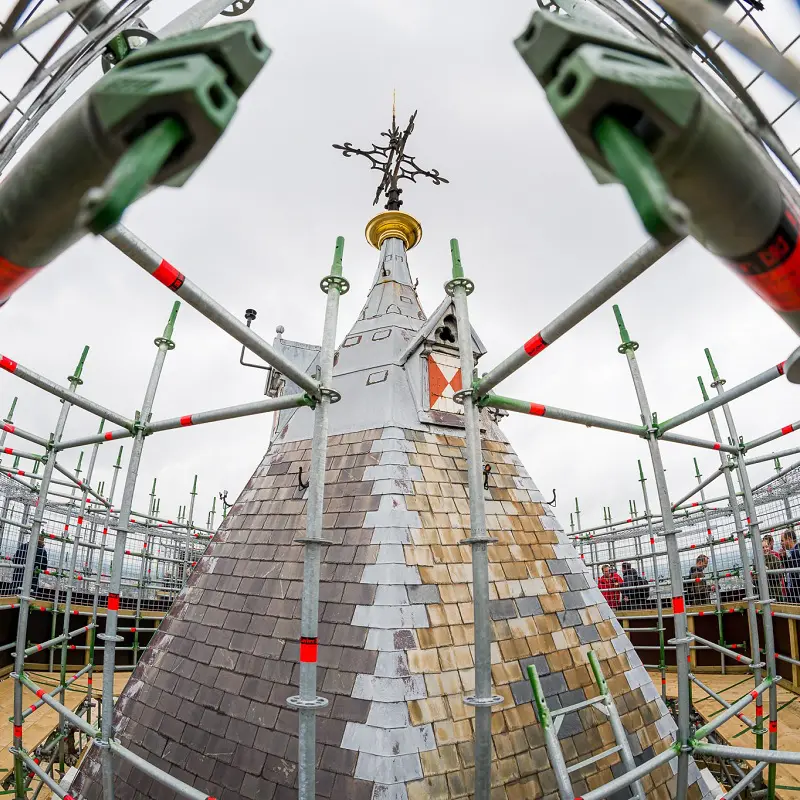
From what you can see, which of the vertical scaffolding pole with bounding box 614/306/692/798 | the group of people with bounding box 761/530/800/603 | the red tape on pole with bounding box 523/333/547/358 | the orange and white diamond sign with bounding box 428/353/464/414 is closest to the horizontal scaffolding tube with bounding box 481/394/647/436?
the vertical scaffolding pole with bounding box 614/306/692/798

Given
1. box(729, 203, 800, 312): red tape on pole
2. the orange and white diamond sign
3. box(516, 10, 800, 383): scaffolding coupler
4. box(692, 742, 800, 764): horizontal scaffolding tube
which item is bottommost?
box(692, 742, 800, 764): horizontal scaffolding tube

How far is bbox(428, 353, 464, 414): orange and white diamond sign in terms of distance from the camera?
6.29 m

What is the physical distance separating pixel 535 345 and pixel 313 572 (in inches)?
91.6

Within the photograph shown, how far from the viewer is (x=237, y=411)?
13.3 ft

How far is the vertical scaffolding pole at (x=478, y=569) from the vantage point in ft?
10.8

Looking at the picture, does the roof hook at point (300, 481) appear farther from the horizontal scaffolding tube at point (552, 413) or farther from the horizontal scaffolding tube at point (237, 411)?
the horizontal scaffolding tube at point (552, 413)

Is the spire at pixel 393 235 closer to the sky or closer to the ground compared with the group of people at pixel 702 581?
closer to the sky

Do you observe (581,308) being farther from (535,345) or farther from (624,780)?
(624,780)

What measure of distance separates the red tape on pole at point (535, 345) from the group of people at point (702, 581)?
6280 millimetres

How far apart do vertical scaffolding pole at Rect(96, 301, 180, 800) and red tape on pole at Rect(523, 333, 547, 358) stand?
3.73 metres

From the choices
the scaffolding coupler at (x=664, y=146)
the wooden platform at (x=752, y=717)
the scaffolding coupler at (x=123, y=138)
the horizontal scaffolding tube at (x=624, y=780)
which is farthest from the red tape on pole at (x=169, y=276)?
the wooden platform at (x=752, y=717)

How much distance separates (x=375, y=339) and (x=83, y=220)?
19.9ft

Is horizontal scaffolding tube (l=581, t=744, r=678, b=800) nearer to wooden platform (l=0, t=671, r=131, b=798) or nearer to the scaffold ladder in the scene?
the scaffold ladder

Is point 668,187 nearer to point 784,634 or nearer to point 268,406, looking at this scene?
point 268,406
